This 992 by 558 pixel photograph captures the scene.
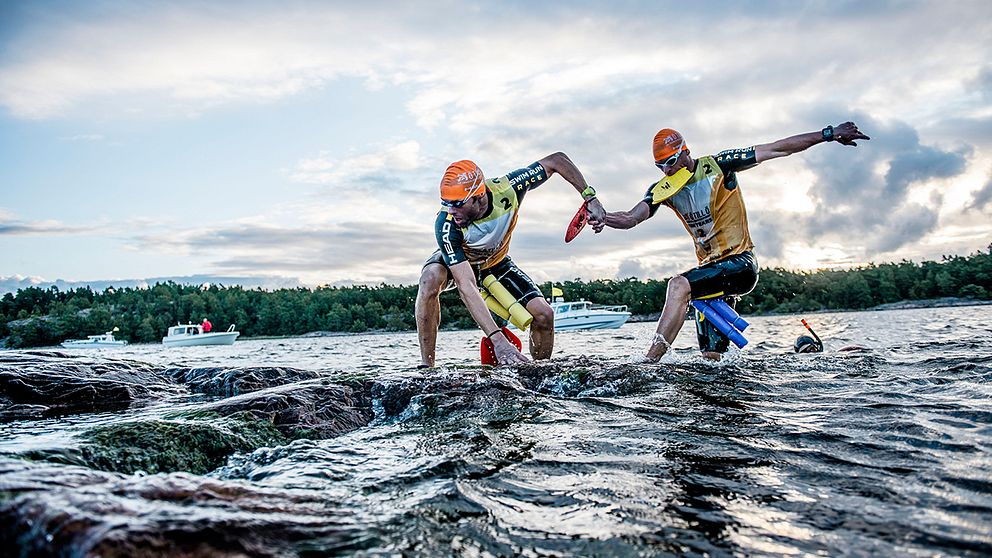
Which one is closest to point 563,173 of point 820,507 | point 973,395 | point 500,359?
point 500,359

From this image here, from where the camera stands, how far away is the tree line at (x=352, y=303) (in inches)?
3034

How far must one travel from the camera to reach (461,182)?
7336 millimetres

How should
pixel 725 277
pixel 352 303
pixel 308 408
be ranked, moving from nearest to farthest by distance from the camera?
pixel 308 408
pixel 725 277
pixel 352 303

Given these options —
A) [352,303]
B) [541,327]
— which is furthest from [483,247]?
[352,303]

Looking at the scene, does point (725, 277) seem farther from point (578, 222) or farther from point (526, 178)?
point (526, 178)

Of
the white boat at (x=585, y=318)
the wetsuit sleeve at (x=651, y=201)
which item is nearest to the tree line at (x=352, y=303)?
the white boat at (x=585, y=318)

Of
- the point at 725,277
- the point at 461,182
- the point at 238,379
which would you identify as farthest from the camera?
the point at 725,277

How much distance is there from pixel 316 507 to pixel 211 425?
184 centimetres

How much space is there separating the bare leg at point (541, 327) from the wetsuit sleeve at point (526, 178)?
143 centimetres

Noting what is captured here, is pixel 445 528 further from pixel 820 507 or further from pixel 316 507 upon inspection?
pixel 820 507

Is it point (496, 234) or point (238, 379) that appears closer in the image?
point (238, 379)

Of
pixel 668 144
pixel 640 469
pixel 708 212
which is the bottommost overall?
pixel 640 469

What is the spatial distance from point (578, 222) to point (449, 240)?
1.94 metres

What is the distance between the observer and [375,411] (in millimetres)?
5266
